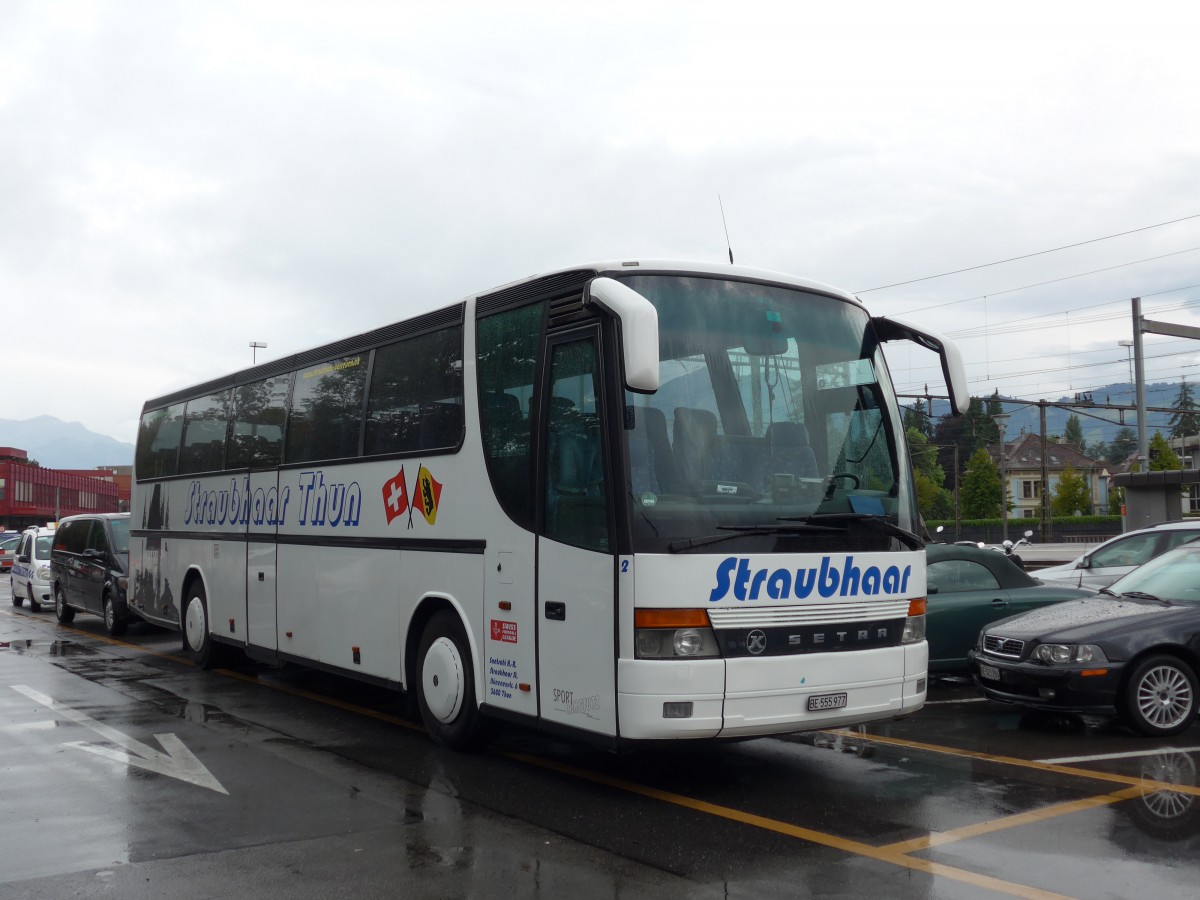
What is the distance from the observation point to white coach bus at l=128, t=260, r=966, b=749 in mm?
6594

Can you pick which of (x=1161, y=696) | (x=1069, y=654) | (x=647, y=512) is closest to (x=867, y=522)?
(x=647, y=512)

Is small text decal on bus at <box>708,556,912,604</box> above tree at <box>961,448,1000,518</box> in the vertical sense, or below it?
below

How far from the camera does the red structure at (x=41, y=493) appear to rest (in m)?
95.1

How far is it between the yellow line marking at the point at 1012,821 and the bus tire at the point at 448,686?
10.9 feet

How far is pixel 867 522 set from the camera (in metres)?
7.25

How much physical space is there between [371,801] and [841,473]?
352 cm

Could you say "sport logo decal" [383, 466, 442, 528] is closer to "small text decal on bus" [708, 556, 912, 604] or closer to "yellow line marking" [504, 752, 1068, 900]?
"yellow line marking" [504, 752, 1068, 900]

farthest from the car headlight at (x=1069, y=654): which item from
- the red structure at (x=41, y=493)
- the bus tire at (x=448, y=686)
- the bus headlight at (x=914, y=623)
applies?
the red structure at (x=41, y=493)

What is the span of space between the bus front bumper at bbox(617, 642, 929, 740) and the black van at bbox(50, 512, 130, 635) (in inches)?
515

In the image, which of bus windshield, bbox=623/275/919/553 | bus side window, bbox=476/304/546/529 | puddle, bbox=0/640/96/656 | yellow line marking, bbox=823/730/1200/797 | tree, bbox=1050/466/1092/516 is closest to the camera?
bus windshield, bbox=623/275/919/553

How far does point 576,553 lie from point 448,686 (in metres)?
2.05

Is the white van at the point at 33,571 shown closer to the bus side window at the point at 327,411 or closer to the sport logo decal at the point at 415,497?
the bus side window at the point at 327,411

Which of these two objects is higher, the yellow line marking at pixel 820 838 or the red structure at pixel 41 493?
the red structure at pixel 41 493

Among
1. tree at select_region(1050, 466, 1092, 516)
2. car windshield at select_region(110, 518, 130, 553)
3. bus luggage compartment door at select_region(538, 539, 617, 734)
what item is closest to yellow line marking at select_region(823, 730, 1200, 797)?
bus luggage compartment door at select_region(538, 539, 617, 734)
